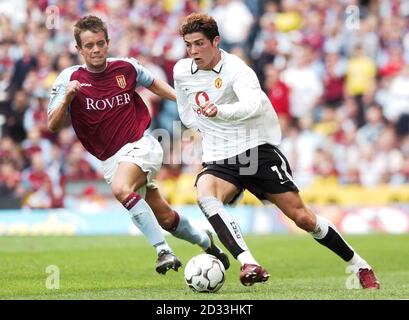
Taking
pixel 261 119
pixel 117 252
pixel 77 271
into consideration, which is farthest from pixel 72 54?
pixel 261 119

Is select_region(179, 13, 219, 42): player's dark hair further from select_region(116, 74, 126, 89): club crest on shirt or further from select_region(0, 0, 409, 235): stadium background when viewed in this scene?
select_region(0, 0, 409, 235): stadium background

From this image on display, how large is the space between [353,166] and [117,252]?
22.1 feet

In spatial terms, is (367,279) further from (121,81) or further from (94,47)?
(94,47)

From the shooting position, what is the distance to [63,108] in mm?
9531

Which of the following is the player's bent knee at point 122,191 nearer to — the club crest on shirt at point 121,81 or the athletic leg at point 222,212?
the athletic leg at point 222,212

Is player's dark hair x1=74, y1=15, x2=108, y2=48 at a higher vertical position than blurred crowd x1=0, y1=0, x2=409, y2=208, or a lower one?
lower

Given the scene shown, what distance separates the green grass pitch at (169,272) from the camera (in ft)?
28.5

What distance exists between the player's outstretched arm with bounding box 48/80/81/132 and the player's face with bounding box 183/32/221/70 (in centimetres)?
115

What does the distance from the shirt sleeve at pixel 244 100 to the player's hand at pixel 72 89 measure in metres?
1.43

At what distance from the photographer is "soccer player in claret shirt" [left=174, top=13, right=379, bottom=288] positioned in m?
8.95

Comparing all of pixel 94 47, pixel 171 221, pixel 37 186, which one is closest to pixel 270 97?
pixel 37 186

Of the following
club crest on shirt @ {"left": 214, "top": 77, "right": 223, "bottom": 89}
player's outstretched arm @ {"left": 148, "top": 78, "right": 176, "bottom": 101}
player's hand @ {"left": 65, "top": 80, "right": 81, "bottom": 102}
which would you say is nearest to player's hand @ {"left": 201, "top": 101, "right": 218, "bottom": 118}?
club crest on shirt @ {"left": 214, "top": 77, "right": 223, "bottom": 89}

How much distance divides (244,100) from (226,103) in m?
0.41
